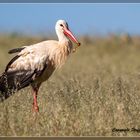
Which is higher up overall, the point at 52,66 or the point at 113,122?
the point at 52,66

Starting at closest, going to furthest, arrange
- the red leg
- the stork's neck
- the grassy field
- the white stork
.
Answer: the grassy field
the red leg
the white stork
the stork's neck

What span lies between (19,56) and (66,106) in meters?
1.88

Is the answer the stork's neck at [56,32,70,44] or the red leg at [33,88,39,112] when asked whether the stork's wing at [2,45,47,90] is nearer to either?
the red leg at [33,88,39,112]

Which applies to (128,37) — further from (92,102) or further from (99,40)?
(92,102)

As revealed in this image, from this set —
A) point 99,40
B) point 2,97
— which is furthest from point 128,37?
point 2,97

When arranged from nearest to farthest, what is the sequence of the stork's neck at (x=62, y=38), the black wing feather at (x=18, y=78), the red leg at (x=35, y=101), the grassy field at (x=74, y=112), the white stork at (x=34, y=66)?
the grassy field at (x=74, y=112) → the red leg at (x=35, y=101) → the black wing feather at (x=18, y=78) → the white stork at (x=34, y=66) → the stork's neck at (x=62, y=38)

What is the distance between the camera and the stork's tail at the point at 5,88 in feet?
28.5

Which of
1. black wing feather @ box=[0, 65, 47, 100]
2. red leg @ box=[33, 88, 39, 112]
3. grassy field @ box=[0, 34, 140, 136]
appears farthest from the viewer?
black wing feather @ box=[0, 65, 47, 100]

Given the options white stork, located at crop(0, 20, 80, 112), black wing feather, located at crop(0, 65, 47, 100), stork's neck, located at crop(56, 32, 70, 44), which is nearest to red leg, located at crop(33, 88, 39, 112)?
white stork, located at crop(0, 20, 80, 112)

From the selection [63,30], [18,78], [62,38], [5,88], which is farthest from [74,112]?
[63,30]

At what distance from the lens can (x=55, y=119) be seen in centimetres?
762

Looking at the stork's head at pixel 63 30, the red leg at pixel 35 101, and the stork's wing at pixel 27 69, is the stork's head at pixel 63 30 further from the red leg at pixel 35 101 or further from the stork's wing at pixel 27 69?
the red leg at pixel 35 101

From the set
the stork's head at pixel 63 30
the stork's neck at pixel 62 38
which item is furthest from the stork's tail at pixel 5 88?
the stork's head at pixel 63 30

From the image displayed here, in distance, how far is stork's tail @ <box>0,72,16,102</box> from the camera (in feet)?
28.5
